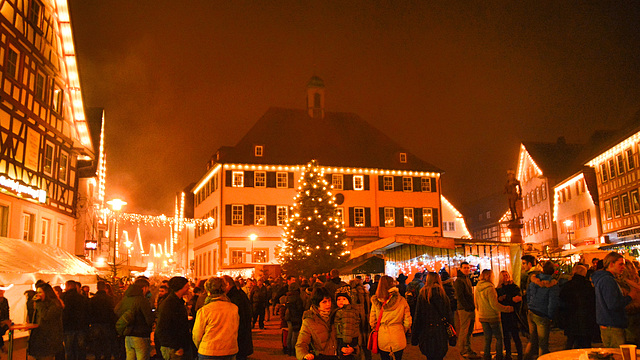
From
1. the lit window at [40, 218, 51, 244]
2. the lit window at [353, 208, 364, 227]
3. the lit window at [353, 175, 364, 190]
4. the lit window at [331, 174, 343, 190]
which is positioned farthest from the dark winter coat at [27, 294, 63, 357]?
the lit window at [353, 175, 364, 190]

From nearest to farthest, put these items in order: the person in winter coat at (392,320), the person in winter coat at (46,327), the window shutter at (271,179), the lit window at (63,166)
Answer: the person in winter coat at (392,320), the person in winter coat at (46,327), the lit window at (63,166), the window shutter at (271,179)

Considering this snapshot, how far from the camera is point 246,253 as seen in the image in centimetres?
4338

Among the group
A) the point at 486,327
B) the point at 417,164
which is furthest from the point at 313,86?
the point at 486,327

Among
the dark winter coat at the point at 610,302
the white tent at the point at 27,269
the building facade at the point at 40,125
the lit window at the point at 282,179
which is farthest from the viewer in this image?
the lit window at the point at 282,179

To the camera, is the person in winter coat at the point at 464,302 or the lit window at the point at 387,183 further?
the lit window at the point at 387,183

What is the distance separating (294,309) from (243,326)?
4294 mm

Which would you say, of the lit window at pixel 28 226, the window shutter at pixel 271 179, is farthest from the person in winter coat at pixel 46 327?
the window shutter at pixel 271 179

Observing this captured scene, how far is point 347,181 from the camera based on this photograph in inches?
1806

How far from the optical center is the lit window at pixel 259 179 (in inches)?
1727

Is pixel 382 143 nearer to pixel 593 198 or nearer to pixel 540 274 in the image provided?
pixel 593 198

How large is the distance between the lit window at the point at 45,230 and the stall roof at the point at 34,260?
0.44 metres

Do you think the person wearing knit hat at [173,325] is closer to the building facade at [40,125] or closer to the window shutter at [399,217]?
the building facade at [40,125]

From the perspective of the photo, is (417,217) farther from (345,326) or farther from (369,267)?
(345,326)

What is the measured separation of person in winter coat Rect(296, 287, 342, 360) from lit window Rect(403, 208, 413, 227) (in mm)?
40300
